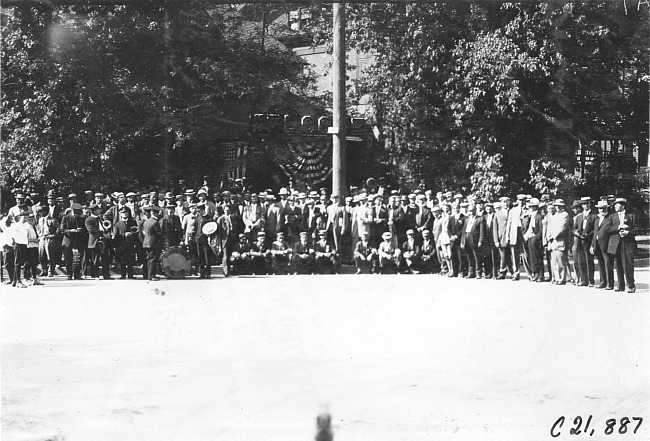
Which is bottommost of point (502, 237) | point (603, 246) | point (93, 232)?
point (603, 246)

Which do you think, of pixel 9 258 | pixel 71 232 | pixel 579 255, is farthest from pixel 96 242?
pixel 579 255

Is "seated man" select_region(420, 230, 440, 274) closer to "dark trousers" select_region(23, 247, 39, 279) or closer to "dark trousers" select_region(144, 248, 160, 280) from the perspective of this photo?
"dark trousers" select_region(144, 248, 160, 280)

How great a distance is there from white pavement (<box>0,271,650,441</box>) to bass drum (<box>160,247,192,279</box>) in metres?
2.80

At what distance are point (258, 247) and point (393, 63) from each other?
463 centimetres

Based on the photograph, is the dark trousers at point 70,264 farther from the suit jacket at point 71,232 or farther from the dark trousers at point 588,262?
the dark trousers at point 588,262

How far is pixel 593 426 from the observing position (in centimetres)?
580

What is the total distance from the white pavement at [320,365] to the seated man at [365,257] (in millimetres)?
4269

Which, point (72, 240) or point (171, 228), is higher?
point (171, 228)

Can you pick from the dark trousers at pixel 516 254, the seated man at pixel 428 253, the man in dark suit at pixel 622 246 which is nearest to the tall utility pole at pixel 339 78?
the seated man at pixel 428 253

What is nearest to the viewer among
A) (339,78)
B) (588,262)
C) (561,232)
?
(588,262)

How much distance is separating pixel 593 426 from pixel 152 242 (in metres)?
10.9

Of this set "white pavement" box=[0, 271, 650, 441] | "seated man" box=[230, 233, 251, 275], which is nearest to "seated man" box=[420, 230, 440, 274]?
"seated man" box=[230, 233, 251, 275]

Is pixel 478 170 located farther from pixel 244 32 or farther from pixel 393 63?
pixel 244 32

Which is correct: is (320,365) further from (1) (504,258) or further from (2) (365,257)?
(2) (365,257)
